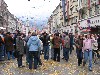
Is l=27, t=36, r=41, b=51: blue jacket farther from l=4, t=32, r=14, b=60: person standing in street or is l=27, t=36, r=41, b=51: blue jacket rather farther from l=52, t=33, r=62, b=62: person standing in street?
l=4, t=32, r=14, b=60: person standing in street

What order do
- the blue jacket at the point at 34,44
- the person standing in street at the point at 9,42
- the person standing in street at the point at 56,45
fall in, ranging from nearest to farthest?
the blue jacket at the point at 34,44, the person standing in street at the point at 56,45, the person standing in street at the point at 9,42

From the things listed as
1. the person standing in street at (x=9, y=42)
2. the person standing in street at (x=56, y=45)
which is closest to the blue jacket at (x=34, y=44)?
the person standing in street at (x=56, y=45)

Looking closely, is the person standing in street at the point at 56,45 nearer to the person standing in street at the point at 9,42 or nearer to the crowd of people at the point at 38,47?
the crowd of people at the point at 38,47

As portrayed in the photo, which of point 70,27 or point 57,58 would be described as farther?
point 70,27

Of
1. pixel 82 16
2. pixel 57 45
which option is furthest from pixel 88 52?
pixel 82 16

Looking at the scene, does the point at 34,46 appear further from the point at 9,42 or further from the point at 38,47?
the point at 9,42

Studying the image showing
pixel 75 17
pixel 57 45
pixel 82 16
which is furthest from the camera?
pixel 75 17

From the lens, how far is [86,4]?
59.8 m

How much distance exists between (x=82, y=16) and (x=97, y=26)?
40.3 feet

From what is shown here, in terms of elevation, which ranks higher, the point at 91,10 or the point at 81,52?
the point at 91,10

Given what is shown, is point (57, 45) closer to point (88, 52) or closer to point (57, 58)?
point (57, 58)

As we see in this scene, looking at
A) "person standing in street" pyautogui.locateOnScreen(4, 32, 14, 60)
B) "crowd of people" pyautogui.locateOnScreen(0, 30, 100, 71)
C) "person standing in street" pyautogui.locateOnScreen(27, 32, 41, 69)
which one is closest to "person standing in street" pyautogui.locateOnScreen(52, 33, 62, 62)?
"crowd of people" pyautogui.locateOnScreen(0, 30, 100, 71)

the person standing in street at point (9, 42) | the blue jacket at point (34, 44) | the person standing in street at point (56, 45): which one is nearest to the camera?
the blue jacket at point (34, 44)

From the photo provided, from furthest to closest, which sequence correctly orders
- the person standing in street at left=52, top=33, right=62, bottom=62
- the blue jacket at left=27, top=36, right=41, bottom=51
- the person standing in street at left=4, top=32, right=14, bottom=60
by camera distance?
1. the person standing in street at left=4, top=32, right=14, bottom=60
2. the person standing in street at left=52, top=33, right=62, bottom=62
3. the blue jacket at left=27, top=36, right=41, bottom=51
